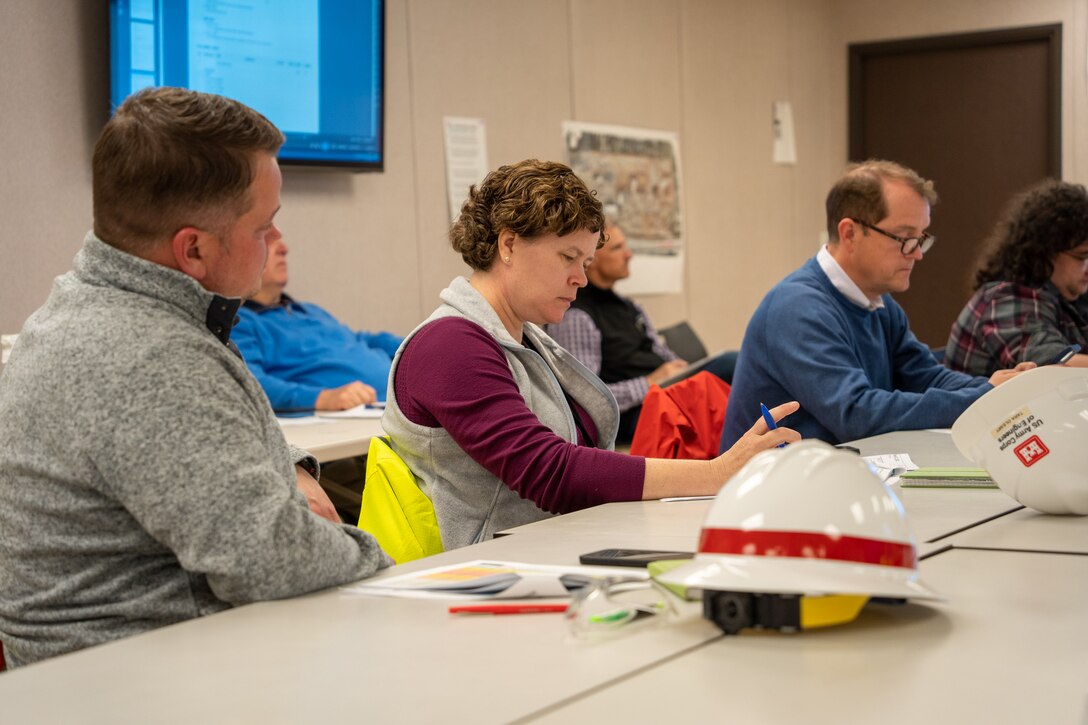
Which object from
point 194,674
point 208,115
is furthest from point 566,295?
point 194,674

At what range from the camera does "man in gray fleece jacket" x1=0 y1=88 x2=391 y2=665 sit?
1309 millimetres

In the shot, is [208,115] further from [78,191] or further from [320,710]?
[78,191]

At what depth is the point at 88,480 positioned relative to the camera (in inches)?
52.3

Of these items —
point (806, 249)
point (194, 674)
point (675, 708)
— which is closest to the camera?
point (675, 708)

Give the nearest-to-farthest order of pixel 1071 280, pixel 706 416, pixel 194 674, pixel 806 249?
pixel 194 674, pixel 706 416, pixel 1071 280, pixel 806 249

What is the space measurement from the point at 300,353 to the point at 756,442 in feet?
7.60

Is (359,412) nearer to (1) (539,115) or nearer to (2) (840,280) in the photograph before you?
(2) (840,280)

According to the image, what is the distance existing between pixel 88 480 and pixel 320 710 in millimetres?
449

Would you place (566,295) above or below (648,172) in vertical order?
below

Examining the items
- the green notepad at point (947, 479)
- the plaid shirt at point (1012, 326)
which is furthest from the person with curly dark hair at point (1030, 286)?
the green notepad at point (947, 479)

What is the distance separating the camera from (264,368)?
155 inches

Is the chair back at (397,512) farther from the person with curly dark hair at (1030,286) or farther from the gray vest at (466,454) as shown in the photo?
the person with curly dark hair at (1030,286)

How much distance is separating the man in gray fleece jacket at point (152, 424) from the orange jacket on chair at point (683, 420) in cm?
138

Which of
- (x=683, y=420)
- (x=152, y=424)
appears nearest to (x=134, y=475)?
(x=152, y=424)
